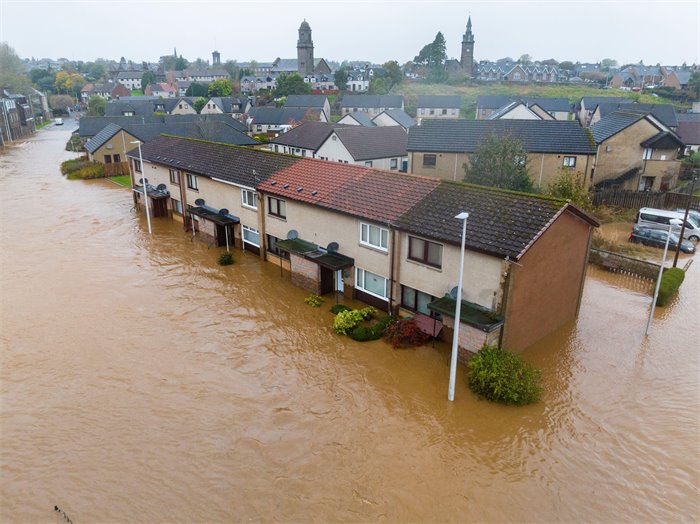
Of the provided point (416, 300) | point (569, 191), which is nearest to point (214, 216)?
point (416, 300)

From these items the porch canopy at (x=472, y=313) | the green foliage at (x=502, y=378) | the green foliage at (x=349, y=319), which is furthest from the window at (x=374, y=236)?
the green foliage at (x=502, y=378)

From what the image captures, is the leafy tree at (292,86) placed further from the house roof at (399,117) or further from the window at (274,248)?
the window at (274,248)

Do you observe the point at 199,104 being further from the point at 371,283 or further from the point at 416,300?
the point at 416,300

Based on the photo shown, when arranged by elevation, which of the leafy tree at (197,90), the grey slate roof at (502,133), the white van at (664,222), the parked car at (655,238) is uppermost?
the leafy tree at (197,90)

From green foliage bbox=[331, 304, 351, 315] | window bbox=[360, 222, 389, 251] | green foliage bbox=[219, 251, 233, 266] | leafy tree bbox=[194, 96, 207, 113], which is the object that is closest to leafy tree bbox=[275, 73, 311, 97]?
leafy tree bbox=[194, 96, 207, 113]

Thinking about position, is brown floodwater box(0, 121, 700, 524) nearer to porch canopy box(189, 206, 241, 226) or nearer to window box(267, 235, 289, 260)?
window box(267, 235, 289, 260)
